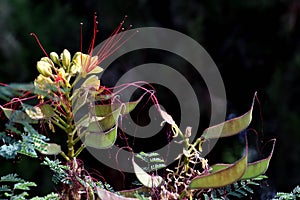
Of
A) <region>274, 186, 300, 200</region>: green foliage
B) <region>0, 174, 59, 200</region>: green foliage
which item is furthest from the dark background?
<region>0, 174, 59, 200</region>: green foliage

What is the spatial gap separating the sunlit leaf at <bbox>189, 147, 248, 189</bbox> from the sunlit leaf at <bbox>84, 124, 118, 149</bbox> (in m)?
0.08

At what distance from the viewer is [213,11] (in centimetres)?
260

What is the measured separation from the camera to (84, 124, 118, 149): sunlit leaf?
1.63 feet

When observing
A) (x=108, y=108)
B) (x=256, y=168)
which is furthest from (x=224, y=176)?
(x=108, y=108)

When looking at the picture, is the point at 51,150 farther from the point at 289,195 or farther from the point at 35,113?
the point at 289,195

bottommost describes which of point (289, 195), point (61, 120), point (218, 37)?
point (289, 195)

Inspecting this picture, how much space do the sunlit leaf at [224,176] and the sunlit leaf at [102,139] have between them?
79mm

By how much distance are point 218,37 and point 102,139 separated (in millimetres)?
2102

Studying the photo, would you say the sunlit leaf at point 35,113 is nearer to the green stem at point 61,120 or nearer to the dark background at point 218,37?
the green stem at point 61,120

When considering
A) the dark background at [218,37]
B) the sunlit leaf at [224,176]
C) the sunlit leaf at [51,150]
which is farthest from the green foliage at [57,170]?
the dark background at [218,37]

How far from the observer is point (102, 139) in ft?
1.66

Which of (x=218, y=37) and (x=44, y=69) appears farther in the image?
(x=218, y=37)

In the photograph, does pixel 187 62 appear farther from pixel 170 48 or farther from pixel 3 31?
pixel 3 31

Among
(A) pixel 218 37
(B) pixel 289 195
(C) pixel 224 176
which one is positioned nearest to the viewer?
(C) pixel 224 176
